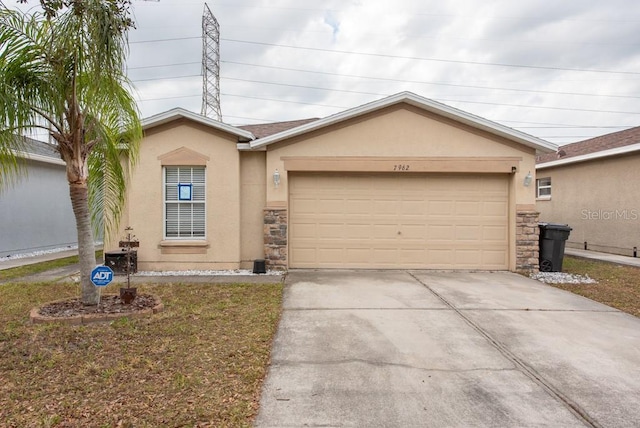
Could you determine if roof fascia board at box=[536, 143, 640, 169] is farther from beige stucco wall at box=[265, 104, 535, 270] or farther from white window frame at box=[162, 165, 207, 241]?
white window frame at box=[162, 165, 207, 241]

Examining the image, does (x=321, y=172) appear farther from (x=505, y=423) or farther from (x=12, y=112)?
(x=505, y=423)

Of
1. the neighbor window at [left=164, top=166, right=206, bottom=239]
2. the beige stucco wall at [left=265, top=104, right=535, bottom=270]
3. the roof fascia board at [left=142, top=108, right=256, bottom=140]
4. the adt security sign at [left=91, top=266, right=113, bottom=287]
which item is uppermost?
the roof fascia board at [left=142, top=108, right=256, bottom=140]

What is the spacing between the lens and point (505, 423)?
10.5 feet

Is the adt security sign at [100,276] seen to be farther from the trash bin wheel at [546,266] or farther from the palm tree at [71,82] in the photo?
the trash bin wheel at [546,266]

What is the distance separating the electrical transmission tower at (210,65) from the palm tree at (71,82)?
21145 millimetres

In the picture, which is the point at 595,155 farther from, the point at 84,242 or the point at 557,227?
the point at 84,242

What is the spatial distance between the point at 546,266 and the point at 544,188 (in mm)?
8667

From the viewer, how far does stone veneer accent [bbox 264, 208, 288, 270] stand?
31.4 ft

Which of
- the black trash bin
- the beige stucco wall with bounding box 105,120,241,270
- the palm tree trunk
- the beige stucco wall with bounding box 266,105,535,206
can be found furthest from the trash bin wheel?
the palm tree trunk

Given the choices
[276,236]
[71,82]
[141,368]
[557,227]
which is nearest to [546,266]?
[557,227]

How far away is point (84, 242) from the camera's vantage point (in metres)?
6.06

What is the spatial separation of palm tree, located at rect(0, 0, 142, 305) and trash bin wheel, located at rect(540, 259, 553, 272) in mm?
9620

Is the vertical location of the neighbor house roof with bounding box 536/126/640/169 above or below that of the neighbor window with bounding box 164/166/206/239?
above

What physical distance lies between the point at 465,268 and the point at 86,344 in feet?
27.1
